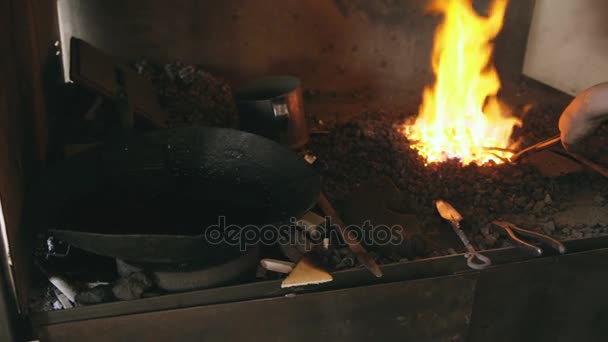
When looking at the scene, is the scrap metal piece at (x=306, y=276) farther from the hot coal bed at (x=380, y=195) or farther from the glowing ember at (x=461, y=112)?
the glowing ember at (x=461, y=112)

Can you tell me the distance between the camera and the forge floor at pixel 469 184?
7.45 ft

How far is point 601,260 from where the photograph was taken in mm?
2051

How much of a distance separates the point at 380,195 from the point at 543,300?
71 centimetres

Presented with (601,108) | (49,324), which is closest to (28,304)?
(49,324)

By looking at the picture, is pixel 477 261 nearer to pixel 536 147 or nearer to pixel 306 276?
pixel 306 276

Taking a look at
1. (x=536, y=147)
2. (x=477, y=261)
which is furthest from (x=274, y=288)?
(x=536, y=147)

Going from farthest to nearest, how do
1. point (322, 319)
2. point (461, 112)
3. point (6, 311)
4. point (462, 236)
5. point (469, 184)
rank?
1. point (461, 112)
2. point (469, 184)
3. point (462, 236)
4. point (322, 319)
5. point (6, 311)

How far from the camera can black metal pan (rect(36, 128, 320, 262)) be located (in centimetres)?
182

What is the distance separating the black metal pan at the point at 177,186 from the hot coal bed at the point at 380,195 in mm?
135

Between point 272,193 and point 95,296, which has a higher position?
point 272,193

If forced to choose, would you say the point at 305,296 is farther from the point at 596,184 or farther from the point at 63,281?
the point at 596,184

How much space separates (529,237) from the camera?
2.10m

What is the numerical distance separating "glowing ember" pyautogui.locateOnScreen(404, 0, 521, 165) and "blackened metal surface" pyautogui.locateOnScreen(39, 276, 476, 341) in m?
0.89

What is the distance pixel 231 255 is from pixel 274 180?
0.29 meters
